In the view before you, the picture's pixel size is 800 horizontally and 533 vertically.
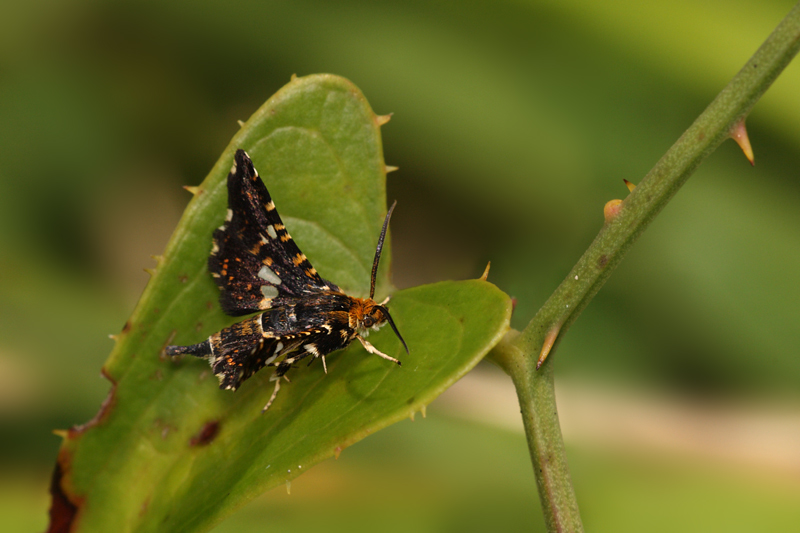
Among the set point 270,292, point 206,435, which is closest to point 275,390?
point 206,435

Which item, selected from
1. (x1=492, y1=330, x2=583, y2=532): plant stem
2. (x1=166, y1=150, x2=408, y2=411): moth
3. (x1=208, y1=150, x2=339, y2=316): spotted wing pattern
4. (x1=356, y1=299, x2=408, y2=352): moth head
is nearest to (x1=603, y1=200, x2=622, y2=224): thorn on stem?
(x1=492, y1=330, x2=583, y2=532): plant stem

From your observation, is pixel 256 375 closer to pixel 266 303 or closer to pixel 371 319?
pixel 266 303

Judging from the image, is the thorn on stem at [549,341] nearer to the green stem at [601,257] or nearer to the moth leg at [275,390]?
the green stem at [601,257]

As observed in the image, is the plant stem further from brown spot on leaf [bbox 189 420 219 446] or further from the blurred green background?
the blurred green background

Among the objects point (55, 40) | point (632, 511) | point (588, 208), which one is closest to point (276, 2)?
point (55, 40)

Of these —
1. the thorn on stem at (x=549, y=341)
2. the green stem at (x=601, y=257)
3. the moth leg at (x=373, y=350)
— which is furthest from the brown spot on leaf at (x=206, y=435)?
the thorn on stem at (x=549, y=341)

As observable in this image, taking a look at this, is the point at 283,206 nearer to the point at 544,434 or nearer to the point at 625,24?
the point at 544,434
